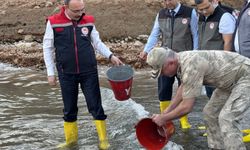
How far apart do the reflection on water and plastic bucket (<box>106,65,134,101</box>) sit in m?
0.72

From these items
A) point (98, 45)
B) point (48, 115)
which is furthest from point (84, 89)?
point (48, 115)

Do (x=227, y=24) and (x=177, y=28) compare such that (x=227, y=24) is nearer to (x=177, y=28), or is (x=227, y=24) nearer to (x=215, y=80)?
(x=177, y=28)

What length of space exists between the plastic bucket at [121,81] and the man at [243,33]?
137 cm

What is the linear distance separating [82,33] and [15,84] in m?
5.44

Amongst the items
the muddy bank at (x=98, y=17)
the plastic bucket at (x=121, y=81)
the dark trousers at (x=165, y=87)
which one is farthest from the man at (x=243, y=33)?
the muddy bank at (x=98, y=17)

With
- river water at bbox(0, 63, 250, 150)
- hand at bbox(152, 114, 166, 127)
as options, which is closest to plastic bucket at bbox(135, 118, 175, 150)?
hand at bbox(152, 114, 166, 127)

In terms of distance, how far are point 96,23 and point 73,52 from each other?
1047 centimetres

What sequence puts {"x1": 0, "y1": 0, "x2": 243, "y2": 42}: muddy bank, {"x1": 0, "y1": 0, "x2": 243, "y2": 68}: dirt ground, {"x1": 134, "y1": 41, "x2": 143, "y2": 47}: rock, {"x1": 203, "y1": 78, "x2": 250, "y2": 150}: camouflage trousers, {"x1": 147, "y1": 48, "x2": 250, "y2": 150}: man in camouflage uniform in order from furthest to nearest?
{"x1": 0, "y1": 0, "x2": 243, "y2": 42}: muddy bank < {"x1": 134, "y1": 41, "x2": 143, "y2": 47}: rock < {"x1": 0, "y1": 0, "x2": 243, "y2": 68}: dirt ground < {"x1": 203, "y1": 78, "x2": 250, "y2": 150}: camouflage trousers < {"x1": 147, "y1": 48, "x2": 250, "y2": 150}: man in camouflage uniform

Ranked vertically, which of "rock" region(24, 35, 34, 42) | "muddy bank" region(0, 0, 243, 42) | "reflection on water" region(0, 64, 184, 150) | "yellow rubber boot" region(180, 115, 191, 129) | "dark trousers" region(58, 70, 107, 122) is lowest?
"rock" region(24, 35, 34, 42)

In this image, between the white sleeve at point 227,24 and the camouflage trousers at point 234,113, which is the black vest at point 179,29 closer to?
the white sleeve at point 227,24

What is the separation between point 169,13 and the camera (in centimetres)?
716

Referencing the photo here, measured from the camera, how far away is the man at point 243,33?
6.36m

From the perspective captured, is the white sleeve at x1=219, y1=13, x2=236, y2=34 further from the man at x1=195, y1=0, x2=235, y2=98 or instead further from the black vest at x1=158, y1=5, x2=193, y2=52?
the black vest at x1=158, y1=5, x2=193, y2=52

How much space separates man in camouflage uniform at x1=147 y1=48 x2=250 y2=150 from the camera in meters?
5.12
